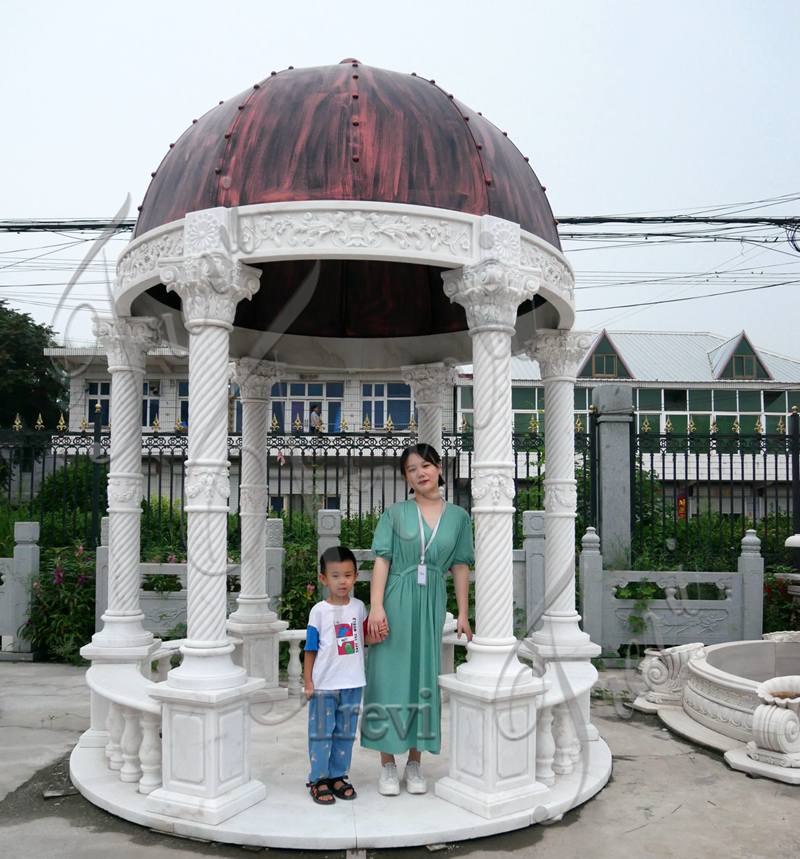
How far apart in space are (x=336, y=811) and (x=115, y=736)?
5.20ft

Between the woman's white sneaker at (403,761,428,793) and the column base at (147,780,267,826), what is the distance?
2.79 ft

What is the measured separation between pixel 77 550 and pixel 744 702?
328 inches

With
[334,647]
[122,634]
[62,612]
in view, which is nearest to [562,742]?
[334,647]

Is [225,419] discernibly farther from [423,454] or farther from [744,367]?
[744,367]

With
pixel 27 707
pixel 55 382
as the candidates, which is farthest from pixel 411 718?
pixel 55 382

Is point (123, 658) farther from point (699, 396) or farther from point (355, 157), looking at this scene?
point (699, 396)

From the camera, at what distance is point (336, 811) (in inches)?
161

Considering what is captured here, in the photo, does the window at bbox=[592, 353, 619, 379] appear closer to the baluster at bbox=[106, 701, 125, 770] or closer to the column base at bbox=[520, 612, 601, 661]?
the column base at bbox=[520, 612, 601, 661]

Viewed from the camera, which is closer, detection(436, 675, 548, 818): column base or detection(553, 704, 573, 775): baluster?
detection(436, 675, 548, 818): column base

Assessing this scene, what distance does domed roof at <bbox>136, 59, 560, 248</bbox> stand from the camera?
4418 mm

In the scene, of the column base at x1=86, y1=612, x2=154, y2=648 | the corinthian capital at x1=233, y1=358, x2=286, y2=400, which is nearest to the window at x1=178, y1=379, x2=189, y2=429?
the corinthian capital at x1=233, y1=358, x2=286, y2=400

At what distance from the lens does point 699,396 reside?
24.7 metres

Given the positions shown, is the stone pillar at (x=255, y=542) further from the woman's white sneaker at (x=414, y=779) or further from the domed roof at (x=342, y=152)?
the woman's white sneaker at (x=414, y=779)

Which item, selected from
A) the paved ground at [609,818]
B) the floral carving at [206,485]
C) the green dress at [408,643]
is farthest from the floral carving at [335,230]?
the paved ground at [609,818]
